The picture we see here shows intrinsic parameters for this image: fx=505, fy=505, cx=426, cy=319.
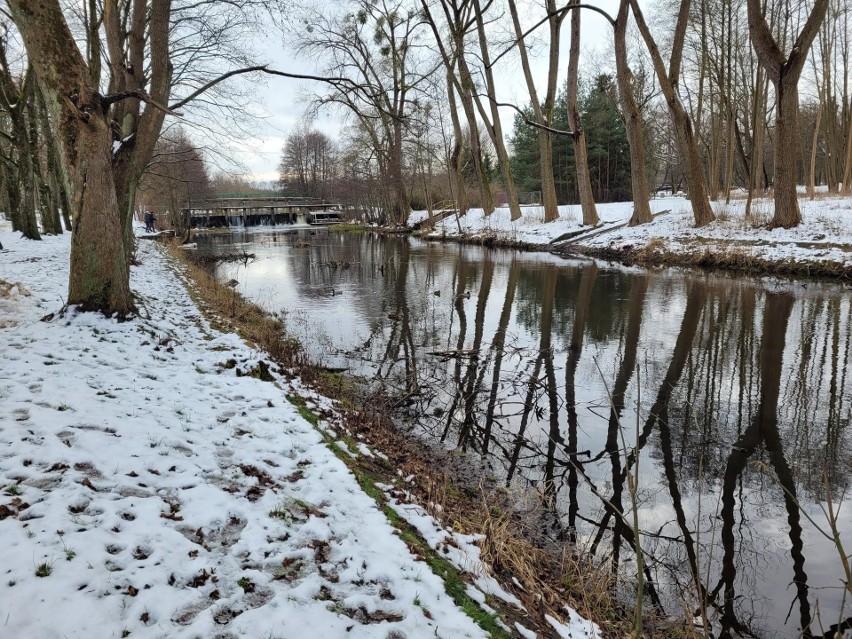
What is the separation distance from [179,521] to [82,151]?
5320 millimetres

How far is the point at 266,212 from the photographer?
210 feet

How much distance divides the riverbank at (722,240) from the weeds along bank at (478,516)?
12683mm

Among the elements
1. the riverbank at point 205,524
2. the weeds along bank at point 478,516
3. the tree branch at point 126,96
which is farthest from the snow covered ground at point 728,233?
the tree branch at point 126,96

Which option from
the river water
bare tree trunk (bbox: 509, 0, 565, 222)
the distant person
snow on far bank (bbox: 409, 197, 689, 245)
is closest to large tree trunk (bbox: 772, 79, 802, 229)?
Answer: the river water

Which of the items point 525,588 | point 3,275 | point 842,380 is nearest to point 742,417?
point 842,380

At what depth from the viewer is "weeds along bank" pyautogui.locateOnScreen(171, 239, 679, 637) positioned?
9.88 ft

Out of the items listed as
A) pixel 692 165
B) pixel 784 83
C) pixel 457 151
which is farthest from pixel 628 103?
pixel 457 151

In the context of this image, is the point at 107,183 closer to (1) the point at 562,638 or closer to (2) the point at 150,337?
(2) the point at 150,337

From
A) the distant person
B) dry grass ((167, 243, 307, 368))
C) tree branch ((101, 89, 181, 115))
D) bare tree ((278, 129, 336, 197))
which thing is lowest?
dry grass ((167, 243, 307, 368))

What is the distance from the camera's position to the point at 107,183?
21.1ft

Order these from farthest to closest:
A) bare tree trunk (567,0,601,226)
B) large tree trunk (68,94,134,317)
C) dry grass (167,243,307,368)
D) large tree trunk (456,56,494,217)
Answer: large tree trunk (456,56,494,217)
bare tree trunk (567,0,601,226)
dry grass (167,243,307,368)
large tree trunk (68,94,134,317)

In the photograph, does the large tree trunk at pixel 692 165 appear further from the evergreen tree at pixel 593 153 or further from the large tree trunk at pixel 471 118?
the evergreen tree at pixel 593 153

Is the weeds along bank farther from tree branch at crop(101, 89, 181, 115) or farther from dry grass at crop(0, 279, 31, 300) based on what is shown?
dry grass at crop(0, 279, 31, 300)

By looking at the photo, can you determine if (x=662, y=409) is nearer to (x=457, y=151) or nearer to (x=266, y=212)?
(x=457, y=151)
